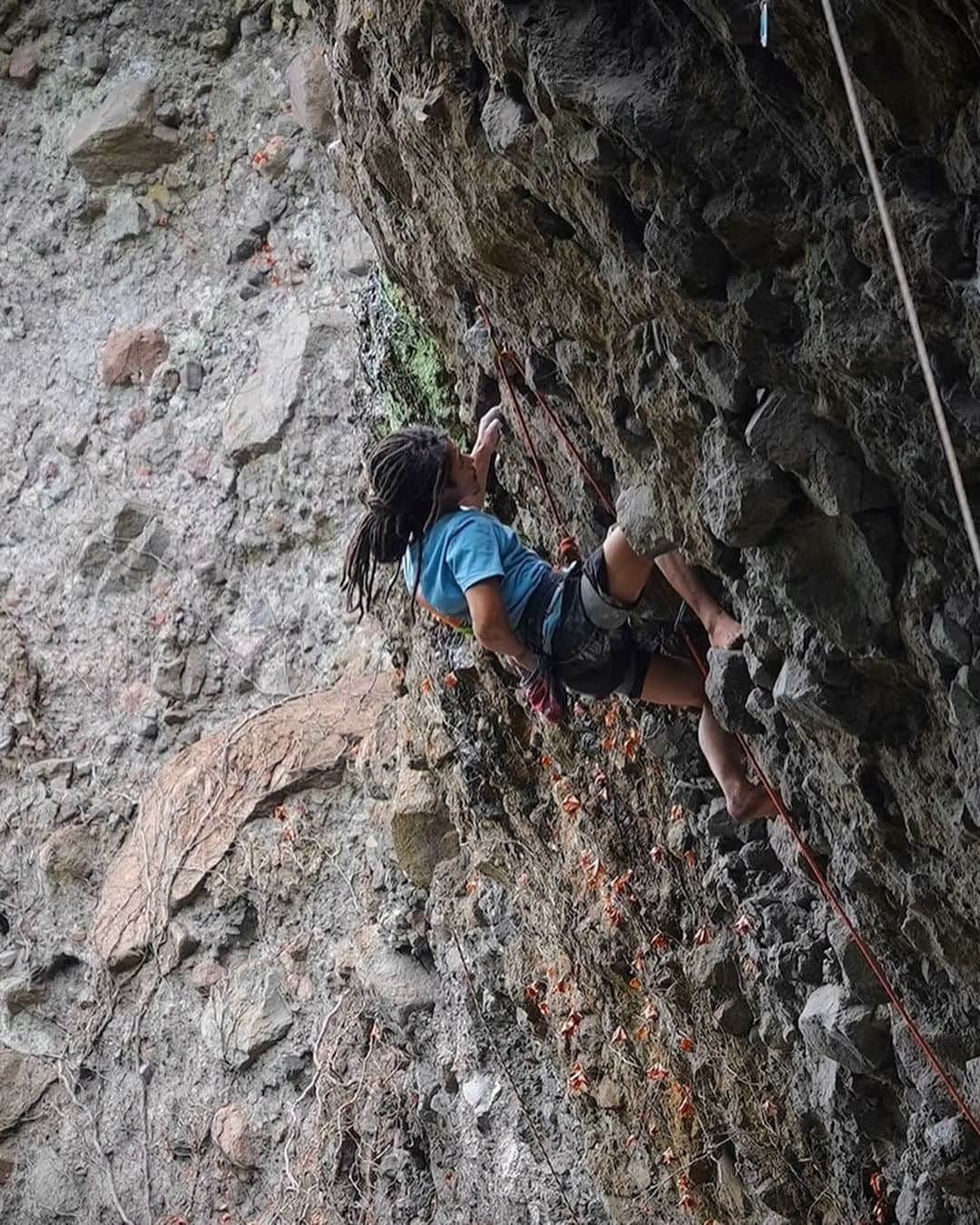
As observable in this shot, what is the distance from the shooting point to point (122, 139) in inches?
330

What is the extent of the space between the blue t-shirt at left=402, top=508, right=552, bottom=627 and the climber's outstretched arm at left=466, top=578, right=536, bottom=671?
25 millimetres

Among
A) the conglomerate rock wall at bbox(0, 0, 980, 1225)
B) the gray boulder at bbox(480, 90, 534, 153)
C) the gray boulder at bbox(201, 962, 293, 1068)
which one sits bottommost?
the gray boulder at bbox(201, 962, 293, 1068)

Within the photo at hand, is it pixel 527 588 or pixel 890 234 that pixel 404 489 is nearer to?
pixel 527 588

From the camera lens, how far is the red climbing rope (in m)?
3.05

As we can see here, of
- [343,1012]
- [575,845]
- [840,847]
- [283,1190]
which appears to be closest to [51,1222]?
[283,1190]

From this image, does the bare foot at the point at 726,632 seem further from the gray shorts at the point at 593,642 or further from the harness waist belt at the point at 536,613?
the harness waist belt at the point at 536,613

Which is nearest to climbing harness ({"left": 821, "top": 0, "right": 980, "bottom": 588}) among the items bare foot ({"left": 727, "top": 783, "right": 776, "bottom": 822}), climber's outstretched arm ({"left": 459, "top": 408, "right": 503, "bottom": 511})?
bare foot ({"left": 727, "top": 783, "right": 776, "bottom": 822})

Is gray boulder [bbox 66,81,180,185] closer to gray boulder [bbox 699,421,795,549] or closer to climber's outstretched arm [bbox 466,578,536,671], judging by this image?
climber's outstretched arm [bbox 466,578,536,671]

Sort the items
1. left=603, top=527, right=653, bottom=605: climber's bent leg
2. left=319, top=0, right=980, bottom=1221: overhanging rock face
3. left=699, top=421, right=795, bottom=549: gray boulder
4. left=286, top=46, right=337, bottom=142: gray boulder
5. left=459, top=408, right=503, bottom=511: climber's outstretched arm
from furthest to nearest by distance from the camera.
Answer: left=286, top=46, right=337, bottom=142: gray boulder
left=459, top=408, right=503, bottom=511: climber's outstretched arm
left=603, top=527, right=653, bottom=605: climber's bent leg
left=699, top=421, right=795, bottom=549: gray boulder
left=319, top=0, right=980, bottom=1221: overhanging rock face

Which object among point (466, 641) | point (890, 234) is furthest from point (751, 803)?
point (890, 234)

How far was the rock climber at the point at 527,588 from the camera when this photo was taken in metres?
3.44

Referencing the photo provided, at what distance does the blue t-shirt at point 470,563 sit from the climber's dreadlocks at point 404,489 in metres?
0.05

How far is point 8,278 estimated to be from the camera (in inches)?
345

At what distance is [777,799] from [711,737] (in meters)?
0.25
